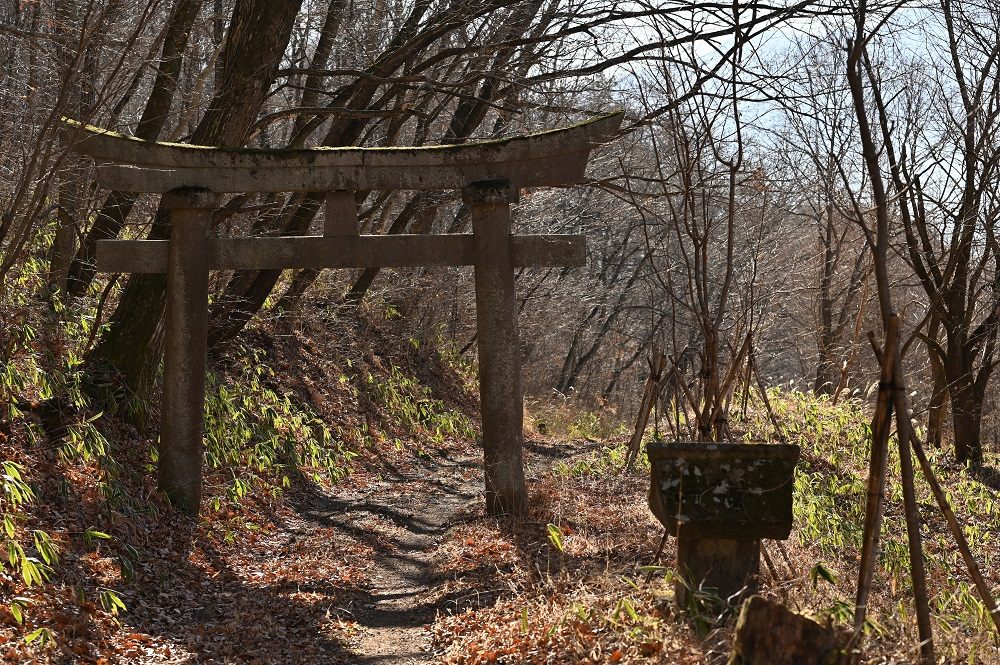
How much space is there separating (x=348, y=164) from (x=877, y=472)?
17.5 ft

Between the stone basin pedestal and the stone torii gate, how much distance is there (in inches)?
133

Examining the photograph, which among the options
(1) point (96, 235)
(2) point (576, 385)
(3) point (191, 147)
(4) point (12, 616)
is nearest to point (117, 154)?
(3) point (191, 147)

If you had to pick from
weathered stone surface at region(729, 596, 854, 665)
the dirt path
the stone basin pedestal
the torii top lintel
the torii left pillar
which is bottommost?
the dirt path

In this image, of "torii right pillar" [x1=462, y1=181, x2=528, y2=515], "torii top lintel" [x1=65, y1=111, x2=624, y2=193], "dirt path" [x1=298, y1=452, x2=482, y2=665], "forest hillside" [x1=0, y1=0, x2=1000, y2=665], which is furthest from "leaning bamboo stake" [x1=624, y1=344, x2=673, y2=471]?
"torii top lintel" [x1=65, y1=111, x2=624, y2=193]

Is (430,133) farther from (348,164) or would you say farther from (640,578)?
(640,578)

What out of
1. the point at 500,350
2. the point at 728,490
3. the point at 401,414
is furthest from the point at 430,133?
the point at 728,490

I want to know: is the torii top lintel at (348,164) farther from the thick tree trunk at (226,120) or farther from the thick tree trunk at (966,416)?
the thick tree trunk at (966,416)

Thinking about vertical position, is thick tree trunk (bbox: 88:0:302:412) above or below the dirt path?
above

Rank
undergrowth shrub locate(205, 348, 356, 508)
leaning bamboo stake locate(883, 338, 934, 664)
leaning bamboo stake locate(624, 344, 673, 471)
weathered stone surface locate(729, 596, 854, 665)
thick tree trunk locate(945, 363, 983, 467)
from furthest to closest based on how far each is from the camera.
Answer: thick tree trunk locate(945, 363, 983, 467) < leaning bamboo stake locate(624, 344, 673, 471) < undergrowth shrub locate(205, 348, 356, 508) < leaning bamboo stake locate(883, 338, 934, 664) < weathered stone surface locate(729, 596, 854, 665)

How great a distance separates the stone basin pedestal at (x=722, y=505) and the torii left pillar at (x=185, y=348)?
15.2ft

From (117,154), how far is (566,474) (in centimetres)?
612

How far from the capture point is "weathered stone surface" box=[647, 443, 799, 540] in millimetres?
4254

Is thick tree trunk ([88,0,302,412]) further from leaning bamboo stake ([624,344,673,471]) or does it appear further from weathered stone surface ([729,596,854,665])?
weathered stone surface ([729,596,854,665])

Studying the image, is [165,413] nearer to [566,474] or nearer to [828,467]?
[566,474]
